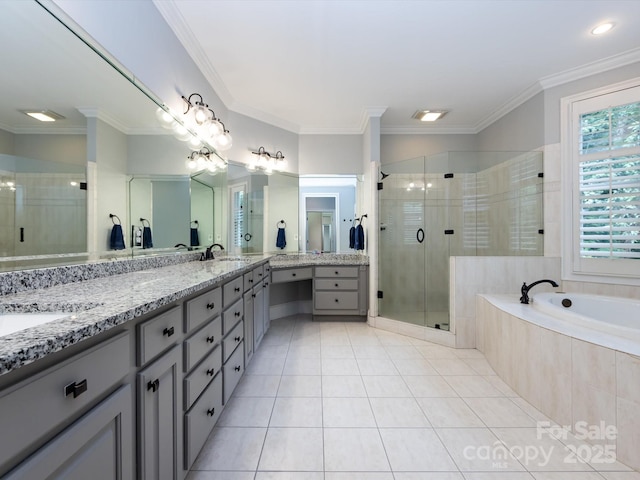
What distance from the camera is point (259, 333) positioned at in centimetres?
251

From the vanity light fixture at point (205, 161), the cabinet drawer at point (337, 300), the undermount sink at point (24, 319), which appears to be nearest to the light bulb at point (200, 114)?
the vanity light fixture at point (205, 161)

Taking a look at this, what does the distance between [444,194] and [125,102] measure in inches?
117

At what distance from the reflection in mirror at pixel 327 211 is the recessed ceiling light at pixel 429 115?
105cm

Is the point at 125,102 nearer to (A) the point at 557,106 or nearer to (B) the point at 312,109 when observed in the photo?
(B) the point at 312,109

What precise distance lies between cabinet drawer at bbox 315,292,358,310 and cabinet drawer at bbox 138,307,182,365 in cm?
248

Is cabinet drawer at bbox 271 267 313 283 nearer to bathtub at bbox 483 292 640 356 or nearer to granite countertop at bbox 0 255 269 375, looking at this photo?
granite countertop at bbox 0 255 269 375

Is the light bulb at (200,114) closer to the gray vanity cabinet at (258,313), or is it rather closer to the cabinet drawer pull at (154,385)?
the gray vanity cabinet at (258,313)

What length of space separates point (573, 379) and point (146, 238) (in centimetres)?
259

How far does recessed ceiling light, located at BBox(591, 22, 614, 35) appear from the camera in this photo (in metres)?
2.00

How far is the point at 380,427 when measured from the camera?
5.16 ft

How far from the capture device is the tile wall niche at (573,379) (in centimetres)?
133

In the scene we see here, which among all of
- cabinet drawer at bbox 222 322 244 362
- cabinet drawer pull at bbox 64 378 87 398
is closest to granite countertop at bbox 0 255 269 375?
cabinet drawer pull at bbox 64 378 87 398

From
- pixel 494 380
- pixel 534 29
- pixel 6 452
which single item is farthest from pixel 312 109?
pixel 6 452

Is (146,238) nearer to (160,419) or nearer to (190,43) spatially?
(160,419)
